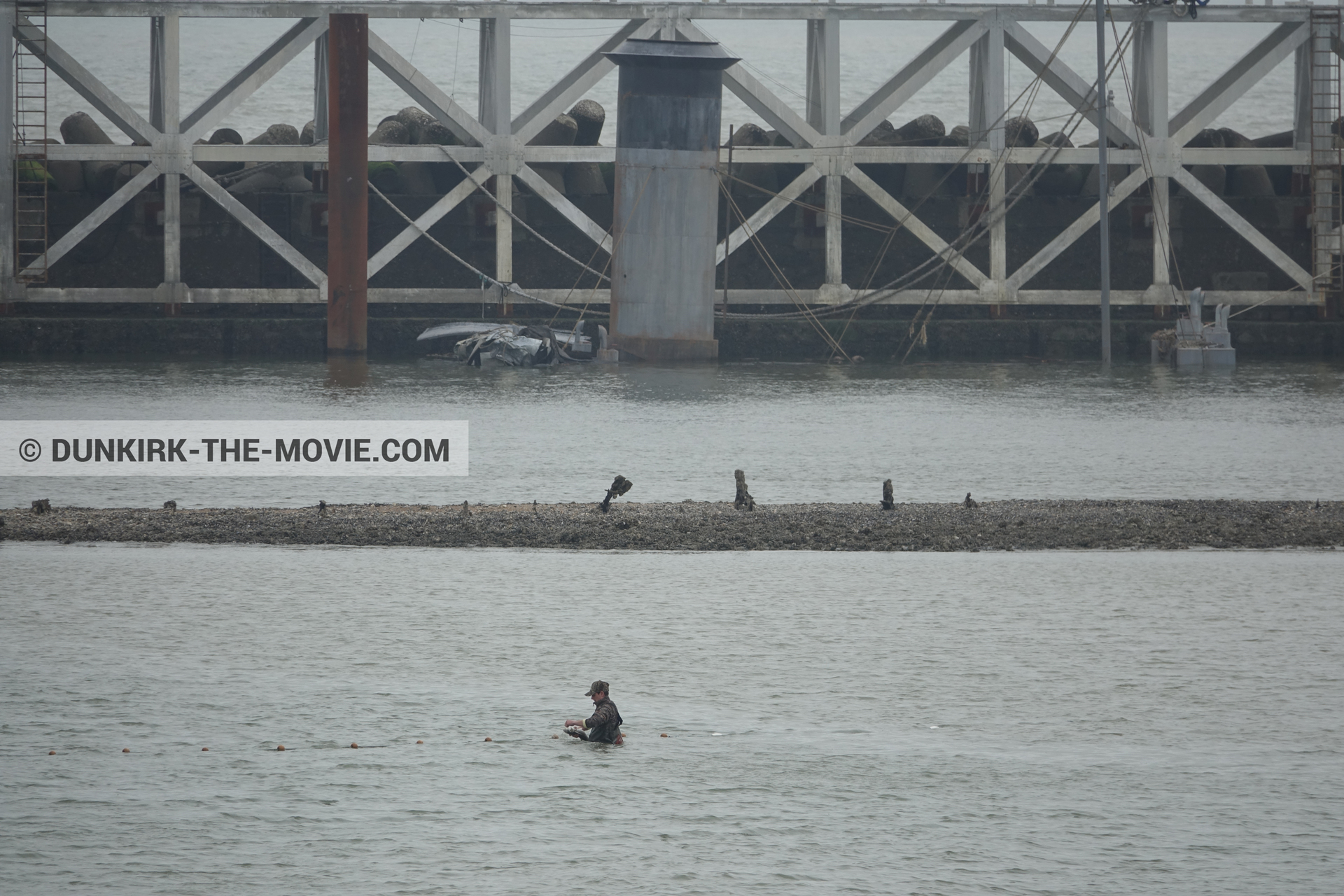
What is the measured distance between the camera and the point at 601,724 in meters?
11.5

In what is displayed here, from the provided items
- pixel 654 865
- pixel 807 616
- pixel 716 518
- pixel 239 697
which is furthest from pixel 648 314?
pixel 654 865

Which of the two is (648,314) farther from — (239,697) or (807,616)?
(239,697)

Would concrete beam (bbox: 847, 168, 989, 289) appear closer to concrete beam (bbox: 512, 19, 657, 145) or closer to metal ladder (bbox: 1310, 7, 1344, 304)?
concrete beam (bbox: 512, 19, 657, 145)

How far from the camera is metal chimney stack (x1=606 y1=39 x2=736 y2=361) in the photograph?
1641 inches

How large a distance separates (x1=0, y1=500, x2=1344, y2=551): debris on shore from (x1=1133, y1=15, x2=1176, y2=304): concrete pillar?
89.0ft

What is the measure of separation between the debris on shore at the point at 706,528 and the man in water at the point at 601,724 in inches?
265

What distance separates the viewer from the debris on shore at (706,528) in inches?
733

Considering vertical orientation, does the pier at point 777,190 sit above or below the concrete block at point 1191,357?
above

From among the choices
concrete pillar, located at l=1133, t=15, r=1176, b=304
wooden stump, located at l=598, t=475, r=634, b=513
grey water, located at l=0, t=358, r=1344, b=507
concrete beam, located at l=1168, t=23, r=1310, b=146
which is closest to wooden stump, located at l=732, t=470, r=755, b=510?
wooden stump, located at l=598, t=475, r=634, b=513

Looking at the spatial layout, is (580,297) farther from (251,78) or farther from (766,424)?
(766,424)

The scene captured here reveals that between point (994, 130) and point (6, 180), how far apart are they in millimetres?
24647

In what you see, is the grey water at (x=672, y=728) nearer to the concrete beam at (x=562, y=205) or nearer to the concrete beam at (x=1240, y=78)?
the concrete beam at (x=562, y=205)

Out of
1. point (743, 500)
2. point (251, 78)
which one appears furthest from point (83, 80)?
point (743, 500)

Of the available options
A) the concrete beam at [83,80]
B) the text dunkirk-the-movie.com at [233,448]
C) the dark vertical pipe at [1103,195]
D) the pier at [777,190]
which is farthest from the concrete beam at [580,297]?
the text dunkirk-the-movie.com at [233,448]
